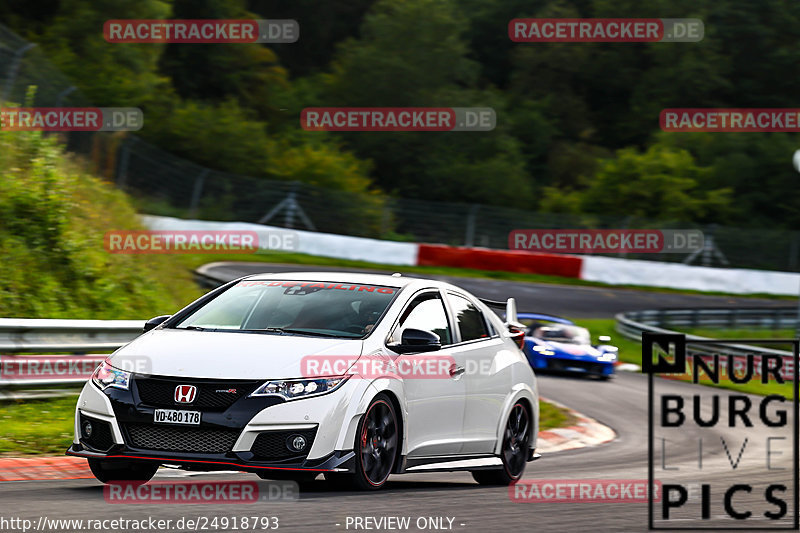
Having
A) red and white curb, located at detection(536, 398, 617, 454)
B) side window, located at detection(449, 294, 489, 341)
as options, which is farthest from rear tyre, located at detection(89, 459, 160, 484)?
red and white curb, located at detection(536, 398, 617, 454)

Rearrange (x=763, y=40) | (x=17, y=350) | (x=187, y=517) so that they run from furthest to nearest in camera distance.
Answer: (x=763, y=40) → (x=17, y=350) → (x=187, y=517)

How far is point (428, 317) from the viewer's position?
886 centimetres

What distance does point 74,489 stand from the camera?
7430 mm

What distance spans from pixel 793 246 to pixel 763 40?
101 ft

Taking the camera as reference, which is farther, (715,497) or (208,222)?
(208,222)

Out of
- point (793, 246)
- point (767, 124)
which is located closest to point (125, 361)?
point (793, 246)

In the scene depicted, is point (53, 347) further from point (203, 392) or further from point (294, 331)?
point (203, 392)

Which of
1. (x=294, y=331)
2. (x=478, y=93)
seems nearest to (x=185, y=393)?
(x=294, y=331)

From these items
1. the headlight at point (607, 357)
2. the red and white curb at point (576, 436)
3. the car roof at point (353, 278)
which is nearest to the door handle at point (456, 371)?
the car roof at point (353, 278)

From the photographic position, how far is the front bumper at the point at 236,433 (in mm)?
7113

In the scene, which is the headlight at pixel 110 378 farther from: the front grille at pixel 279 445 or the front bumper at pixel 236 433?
the front grille at pixel 279 445

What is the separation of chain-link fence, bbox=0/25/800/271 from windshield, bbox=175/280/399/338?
23176mm

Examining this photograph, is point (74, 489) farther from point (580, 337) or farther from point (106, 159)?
point (106, 159)

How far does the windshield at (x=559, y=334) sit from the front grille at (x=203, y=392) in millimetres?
15244
